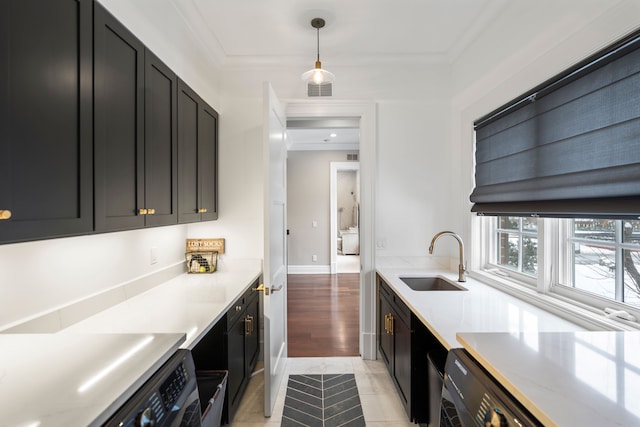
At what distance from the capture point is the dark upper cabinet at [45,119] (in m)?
0.82

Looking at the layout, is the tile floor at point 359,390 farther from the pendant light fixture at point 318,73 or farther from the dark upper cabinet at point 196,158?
the pendant light fixture at point 318,73

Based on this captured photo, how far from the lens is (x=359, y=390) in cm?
225

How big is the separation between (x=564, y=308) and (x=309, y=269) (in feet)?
15.7

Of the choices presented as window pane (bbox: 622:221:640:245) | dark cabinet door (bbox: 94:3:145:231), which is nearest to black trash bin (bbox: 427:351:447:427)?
window pane (bbox: 622:221:640:245)

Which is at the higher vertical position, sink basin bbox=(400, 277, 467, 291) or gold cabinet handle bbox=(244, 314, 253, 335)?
sink basin bbox=(400, 277, 467, 291)

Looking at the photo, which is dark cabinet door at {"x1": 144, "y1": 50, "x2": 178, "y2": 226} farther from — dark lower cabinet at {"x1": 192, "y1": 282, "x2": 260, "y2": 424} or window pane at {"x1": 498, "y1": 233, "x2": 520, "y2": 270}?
window pane at {"x1": 498, "y1": 233, "x2": 520, "y2": 270}

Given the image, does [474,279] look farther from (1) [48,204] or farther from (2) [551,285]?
(1) [48,204]

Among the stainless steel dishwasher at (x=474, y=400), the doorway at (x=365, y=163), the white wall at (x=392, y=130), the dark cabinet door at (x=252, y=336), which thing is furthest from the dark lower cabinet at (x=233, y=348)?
the stainless steel dishwasher at (x=474, y=400)

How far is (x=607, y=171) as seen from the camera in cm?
120

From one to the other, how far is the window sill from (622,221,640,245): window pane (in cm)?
35

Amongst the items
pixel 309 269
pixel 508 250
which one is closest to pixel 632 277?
pixel 508 250

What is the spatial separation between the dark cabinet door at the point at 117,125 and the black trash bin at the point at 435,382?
1.59 metres

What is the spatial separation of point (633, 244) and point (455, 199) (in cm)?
140

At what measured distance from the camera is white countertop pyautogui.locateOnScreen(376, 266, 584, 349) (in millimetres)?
1340
